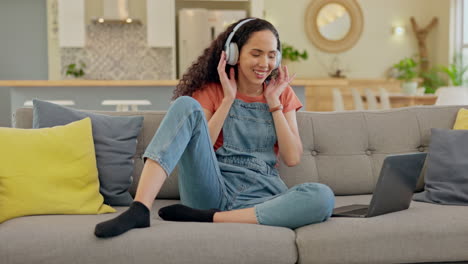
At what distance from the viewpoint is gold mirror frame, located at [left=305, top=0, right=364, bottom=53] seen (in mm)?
8906

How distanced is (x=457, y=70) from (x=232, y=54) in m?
6.79

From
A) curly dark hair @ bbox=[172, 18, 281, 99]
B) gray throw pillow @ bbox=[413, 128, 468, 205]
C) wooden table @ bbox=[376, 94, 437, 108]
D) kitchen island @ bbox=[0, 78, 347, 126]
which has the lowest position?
gray throw pillow @ bbox=[413, 128, 468, 205]

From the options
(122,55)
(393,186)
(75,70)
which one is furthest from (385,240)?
(122,55)

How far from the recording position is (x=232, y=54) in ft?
7.31

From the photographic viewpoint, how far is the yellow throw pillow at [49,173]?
1943 millimetres

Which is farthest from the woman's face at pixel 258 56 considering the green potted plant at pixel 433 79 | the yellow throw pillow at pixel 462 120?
the green potted plant at pixel 433 79

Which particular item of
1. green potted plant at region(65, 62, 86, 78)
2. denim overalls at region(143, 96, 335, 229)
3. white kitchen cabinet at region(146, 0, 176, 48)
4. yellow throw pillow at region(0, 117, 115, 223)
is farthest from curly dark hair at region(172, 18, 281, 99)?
green potted plant at region(65, 62, 86, 78)

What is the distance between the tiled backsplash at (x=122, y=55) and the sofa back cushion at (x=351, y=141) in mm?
5373

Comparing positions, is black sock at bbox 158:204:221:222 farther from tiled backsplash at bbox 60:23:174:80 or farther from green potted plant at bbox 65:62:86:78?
tiled backsplash at bbox 60:23:174:80

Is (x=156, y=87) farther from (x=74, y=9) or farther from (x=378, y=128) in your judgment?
(x=378, y=128)

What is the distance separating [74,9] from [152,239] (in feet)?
19.3

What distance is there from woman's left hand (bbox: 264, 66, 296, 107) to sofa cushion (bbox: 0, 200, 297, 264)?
1.97 ft

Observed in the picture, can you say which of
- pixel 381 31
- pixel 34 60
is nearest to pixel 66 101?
pixel 34 60

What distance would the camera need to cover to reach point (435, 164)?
91.0 inches
